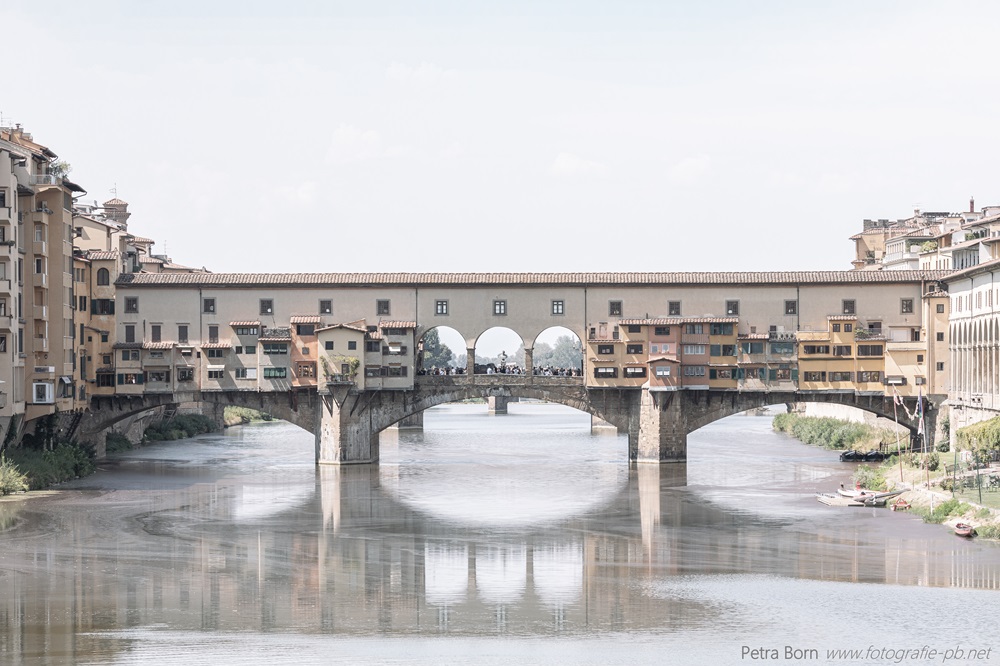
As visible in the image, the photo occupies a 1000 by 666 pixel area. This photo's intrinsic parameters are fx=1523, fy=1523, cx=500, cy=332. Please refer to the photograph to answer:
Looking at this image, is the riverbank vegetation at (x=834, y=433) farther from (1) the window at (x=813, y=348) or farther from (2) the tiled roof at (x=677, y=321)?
(2) the tiled roof at (x=677, y=321)

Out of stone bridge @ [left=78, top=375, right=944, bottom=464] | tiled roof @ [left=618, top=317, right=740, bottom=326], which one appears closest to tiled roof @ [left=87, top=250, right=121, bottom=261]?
stone bridge @ [left=78, top=375, right=944, bottom=464]

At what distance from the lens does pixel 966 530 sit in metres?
46.4

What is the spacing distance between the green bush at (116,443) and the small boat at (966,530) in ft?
159

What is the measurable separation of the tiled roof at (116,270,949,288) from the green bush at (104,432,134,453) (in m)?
12.4

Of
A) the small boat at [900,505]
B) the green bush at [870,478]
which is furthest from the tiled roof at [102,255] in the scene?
the small boat at [900,505]

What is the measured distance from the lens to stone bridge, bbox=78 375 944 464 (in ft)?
236

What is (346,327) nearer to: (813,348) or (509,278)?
(509,278)

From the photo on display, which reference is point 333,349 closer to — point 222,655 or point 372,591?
point 372,591

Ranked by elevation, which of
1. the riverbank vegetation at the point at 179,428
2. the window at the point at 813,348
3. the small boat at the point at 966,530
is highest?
the window at the point at 813,348

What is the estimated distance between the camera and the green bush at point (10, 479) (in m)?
59.2

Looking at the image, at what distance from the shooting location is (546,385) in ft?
239

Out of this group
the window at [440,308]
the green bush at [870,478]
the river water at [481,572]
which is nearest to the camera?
the river water at [481,572]

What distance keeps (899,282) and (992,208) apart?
25.6 metres

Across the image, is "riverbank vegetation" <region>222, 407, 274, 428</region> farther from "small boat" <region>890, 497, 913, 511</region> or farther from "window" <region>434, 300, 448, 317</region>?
"small boat" <region>890, 497, 913, 511</region>
